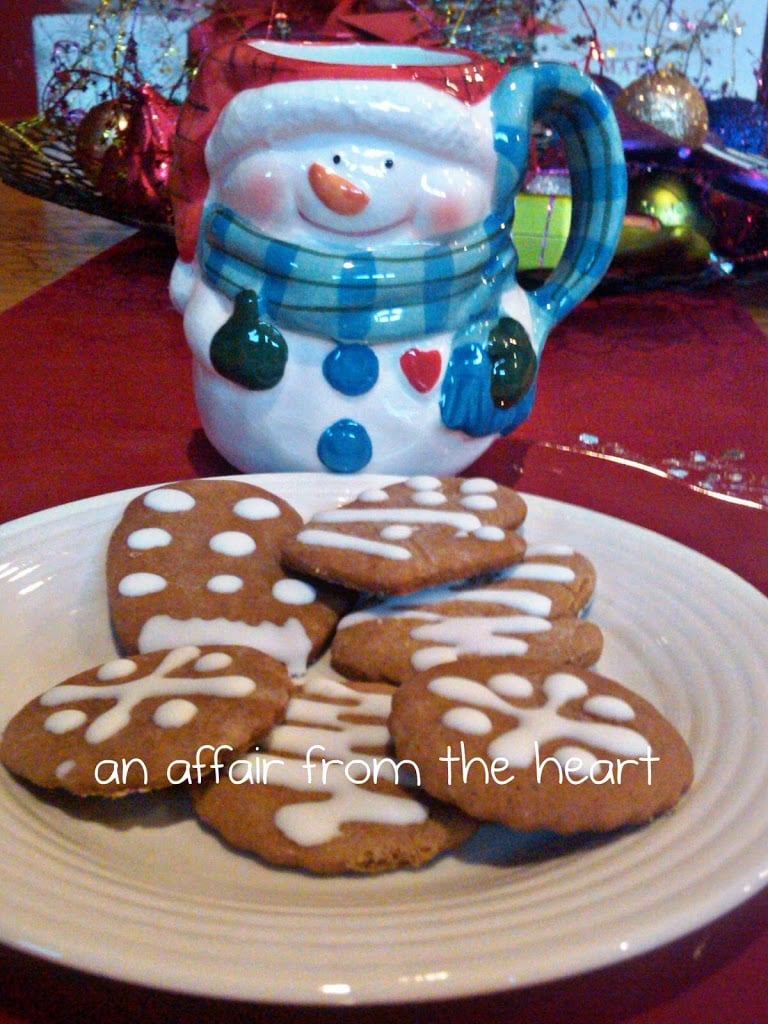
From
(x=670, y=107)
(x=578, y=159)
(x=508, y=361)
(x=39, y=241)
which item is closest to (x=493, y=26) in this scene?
(x=670, y=107)

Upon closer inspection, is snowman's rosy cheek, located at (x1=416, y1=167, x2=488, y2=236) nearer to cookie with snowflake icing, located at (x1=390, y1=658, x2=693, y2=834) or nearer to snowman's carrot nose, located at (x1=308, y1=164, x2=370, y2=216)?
snowman's carrot nose, located at (x1=308, y1=164, x2=370, y2=216)

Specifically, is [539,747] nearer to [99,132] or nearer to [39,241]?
[99,132]

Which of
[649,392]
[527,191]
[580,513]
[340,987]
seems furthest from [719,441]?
[340,987]

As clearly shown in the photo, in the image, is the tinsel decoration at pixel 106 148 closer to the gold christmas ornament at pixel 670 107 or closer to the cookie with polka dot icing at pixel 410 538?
the gold christmas ornament at pixel 670 107

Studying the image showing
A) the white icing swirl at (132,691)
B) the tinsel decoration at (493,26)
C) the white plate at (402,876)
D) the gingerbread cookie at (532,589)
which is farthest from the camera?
the tinsel decoration at (493,26)

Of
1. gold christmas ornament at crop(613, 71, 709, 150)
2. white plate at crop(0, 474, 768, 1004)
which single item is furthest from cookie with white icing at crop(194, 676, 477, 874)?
gold christmas ornament at crop(613, 71, 709, 150)

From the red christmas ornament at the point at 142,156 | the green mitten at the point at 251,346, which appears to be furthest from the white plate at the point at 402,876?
the red christmas ornament at the point at 142,156
